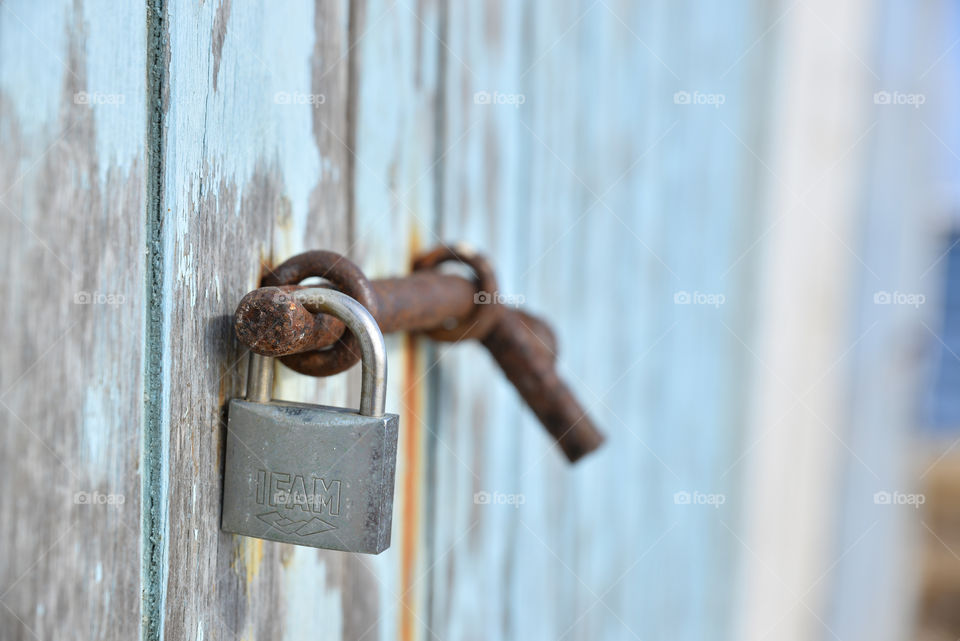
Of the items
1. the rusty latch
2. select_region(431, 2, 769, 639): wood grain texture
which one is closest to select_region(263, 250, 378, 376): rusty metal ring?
the rusty latch

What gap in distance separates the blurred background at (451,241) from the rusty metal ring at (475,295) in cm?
4

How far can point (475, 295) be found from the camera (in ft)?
2.25

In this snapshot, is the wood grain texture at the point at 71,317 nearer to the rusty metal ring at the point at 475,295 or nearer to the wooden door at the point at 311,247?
the wooden door at the point at 311,247

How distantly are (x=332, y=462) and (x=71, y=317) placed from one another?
15 cm

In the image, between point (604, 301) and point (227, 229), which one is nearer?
point (227, 229)

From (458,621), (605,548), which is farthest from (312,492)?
(605,548)

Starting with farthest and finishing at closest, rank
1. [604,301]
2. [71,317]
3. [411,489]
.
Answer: [604,301] < [411,489] < [71,317]

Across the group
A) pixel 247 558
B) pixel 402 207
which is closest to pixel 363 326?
pixel 247 558

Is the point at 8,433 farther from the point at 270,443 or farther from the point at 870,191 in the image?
the point at 870,191

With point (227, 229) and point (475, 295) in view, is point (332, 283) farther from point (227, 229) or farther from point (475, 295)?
point (475, 295)

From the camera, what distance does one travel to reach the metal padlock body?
436mm

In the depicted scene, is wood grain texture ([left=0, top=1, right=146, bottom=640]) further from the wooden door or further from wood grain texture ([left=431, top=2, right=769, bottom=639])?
wood grain texture ([left=431, top=2, right=769, bottom=639])

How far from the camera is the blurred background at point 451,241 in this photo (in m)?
0.40

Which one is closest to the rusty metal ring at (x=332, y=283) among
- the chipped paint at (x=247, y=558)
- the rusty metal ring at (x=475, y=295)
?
the chipped paint at (x=247, y=558)
